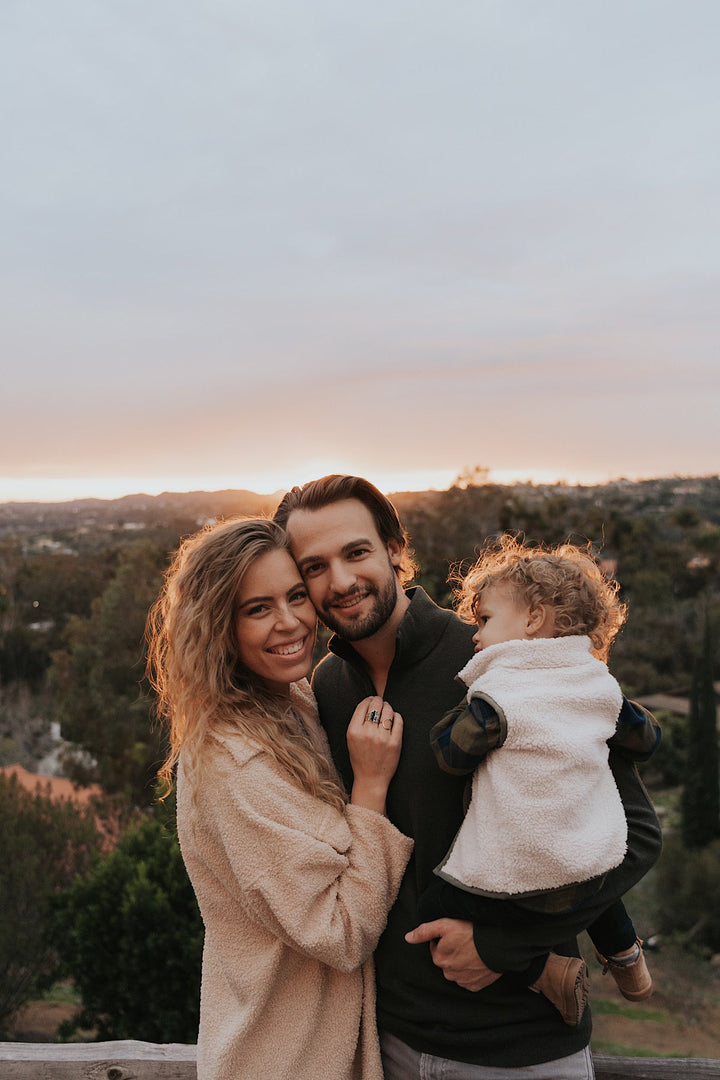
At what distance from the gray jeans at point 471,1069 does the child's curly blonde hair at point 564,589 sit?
885 mm

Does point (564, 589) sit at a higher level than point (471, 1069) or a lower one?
higher

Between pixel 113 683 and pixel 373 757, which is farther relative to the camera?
pixel 113 683

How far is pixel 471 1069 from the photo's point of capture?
1.61 m

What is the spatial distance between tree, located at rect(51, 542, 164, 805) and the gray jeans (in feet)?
47.4

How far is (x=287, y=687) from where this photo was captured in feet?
6.78

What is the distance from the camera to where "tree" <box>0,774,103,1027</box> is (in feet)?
30.9

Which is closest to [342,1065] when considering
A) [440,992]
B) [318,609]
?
[440,992]

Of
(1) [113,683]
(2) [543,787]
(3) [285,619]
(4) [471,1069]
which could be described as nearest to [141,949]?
(4) [471,1069]

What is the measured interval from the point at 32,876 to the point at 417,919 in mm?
9810

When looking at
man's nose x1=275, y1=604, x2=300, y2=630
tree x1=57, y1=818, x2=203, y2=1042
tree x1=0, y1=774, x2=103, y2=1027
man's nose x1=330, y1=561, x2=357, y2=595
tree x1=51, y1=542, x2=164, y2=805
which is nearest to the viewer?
man's nose x1=275, y1=604, x2=300, y2=630

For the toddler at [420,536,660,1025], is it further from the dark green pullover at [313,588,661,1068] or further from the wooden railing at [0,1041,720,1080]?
the wooden railing at [0,1041,720,1080]

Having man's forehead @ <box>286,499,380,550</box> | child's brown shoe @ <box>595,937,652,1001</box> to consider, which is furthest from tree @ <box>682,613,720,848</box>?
man's forehead @ <box>286,499,380,550</box>

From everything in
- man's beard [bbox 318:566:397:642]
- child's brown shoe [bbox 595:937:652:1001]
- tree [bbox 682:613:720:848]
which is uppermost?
man's beard [bbox 318:566:397:642]

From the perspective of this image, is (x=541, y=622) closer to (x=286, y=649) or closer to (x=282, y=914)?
(x=286, y=649)
